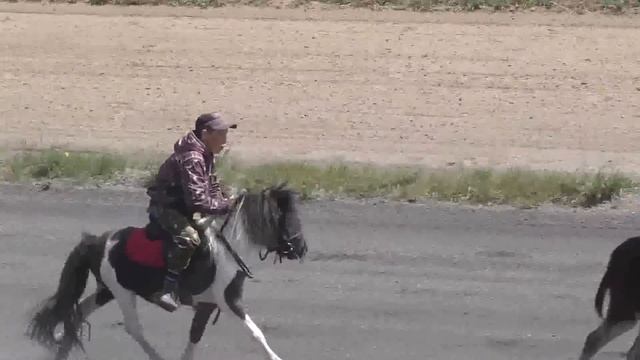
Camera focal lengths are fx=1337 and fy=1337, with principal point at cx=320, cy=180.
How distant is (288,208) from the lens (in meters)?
8.77

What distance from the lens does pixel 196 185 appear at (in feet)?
28.0

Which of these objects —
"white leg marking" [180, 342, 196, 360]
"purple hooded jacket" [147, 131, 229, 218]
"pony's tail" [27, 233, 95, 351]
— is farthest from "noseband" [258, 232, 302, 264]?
"pony's tail" [27, 233, 95, 351]

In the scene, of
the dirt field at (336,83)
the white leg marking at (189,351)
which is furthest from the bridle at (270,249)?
the dirt field at (336,83)

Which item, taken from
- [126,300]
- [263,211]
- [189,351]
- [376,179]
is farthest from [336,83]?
[263,211]

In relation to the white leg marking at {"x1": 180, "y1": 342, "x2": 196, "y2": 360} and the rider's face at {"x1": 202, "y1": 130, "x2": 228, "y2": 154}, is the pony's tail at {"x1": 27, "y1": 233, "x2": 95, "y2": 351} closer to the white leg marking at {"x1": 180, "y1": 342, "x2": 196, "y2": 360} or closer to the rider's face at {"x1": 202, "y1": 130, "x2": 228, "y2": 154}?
the white leg marking at {"x1": 180, "y1": 342, "x2": 196, "y2": 360}

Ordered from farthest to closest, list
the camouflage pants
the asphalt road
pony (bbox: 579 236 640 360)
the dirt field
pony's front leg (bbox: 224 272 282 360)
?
the dirt field, the asphalt road, pony (bbox: 579 236 640 360), pony's front leg (bbox: 224 272 282 360), the camouflage pants

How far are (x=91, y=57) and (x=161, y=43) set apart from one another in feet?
4.23

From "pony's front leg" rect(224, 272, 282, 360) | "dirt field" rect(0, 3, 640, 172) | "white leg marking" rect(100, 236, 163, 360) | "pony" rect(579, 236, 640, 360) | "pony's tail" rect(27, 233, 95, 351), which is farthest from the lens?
"dirt field" rect(0, 3, 640, 172)

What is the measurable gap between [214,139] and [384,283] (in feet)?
11.8

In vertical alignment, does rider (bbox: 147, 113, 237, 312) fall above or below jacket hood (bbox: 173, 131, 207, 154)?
below

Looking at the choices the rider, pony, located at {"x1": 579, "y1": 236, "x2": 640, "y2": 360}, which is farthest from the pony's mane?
pony, located at {"x1": 579, "y1": 236, "x2": 640, "y2": 360}

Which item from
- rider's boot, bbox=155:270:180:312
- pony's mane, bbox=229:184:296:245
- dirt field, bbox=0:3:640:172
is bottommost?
dirt field, bbox=0:3:640:172

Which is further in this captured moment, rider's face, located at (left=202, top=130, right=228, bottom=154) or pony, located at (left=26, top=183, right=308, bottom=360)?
pony, located at (left=26, top=183, right=308, bottom=360)

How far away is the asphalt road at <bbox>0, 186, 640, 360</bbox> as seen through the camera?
1022 centimetres
